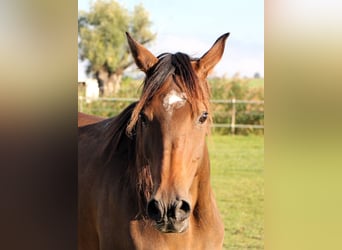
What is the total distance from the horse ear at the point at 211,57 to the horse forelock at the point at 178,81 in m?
0.05

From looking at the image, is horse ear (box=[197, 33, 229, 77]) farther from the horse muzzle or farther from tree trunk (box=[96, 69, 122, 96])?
tree trunk (box=[96, 69, 122, 96])

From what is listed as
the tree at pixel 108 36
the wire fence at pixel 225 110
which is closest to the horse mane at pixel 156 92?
the wire fence at pixel 225 110

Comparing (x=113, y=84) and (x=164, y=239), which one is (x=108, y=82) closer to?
(x=113, y=84)

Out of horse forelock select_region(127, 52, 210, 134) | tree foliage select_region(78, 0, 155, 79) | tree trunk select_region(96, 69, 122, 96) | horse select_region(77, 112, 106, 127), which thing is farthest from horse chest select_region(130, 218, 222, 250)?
tree foliage select_region(78, 0, 155, 79)

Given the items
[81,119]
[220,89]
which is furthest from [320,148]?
[220,89]

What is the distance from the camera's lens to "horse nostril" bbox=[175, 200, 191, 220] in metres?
1.43

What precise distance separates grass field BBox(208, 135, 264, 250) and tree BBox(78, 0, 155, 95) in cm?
255

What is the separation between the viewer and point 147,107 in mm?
1604

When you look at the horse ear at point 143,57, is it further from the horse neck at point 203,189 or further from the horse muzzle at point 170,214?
the horse muzzle at point 170,214

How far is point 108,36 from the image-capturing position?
1023 cm

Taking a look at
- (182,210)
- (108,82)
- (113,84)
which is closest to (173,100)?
(182,210)

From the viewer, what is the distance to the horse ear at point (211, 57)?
1666 millimetres

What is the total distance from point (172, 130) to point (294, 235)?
0.73 metres

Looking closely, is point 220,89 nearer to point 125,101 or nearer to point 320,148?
point 125,101
